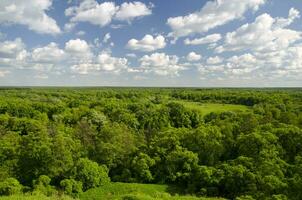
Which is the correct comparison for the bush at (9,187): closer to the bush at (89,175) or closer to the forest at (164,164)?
the forest at (164,164)

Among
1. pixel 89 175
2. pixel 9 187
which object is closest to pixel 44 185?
pixel 9 187

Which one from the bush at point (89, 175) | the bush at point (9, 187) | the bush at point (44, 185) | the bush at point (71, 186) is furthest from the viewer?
the bush at point (89, 175)

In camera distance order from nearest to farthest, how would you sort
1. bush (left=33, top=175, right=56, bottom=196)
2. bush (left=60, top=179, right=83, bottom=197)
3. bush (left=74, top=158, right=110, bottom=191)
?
1. bush (left=33, top=175, right=56, bottom=196)
2. bush (left=60, top=179, right=83, bottom=197)
3. bush (left=74, top=158, right=110, bottom=191)

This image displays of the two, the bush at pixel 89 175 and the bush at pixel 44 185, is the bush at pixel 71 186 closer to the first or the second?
the bush at pixel 44 185

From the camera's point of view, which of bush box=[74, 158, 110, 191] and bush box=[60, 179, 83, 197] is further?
bush box=[74, 158, 110, 191]

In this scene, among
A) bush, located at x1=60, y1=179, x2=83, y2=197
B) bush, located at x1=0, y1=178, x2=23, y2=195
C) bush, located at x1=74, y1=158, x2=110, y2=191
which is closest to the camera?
Result: bush, located at x1=0, y1=178, x2=23, y2=195

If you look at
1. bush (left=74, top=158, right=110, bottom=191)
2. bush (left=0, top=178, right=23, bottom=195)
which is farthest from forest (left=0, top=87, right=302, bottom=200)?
bush (left=0, top=178, right=23, bottom=195)

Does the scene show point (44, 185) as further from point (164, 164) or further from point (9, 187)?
point (164, 164)

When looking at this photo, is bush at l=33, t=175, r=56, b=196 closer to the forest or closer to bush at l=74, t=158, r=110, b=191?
the forest

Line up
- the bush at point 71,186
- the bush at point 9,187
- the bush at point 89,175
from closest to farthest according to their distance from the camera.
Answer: the bush at point 9,187 < the bush at point 71,186 < the bush at point 89,175

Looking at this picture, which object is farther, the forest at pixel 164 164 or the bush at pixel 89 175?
the bush at pixel 89 175

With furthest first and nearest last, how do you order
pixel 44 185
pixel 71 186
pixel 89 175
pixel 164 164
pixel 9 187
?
pixel 164 164 < pixel 89 175 < pixel 44 185 < pixel 71 186 < pixel 9 187

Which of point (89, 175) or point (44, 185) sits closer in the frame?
point (44, 185)

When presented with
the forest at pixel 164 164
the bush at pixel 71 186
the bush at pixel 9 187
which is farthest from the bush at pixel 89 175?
the bush at pixel 9 187
